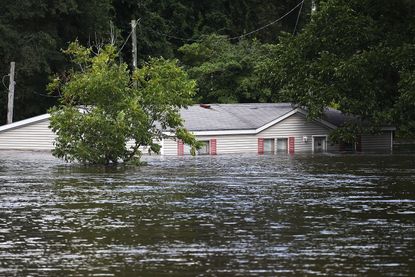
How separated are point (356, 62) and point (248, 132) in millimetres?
8351

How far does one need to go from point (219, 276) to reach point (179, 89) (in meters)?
30.3

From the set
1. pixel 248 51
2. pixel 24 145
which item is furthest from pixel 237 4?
pixel 24 145

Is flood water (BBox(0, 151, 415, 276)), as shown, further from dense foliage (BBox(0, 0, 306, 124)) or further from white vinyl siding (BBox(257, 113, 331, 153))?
dense foliage (BBox(0, 0, 306, 124))

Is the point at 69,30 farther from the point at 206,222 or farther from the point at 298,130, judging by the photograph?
the point at 206,222

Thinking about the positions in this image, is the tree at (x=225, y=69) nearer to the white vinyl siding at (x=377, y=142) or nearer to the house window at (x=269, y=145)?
the white vinyl siding at (x=377, y=142)

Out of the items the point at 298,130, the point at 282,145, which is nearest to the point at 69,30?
the point at 282,145

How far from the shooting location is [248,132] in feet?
208

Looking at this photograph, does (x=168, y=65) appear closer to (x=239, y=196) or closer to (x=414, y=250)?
(x=239, y=196)

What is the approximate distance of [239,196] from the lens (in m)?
33.5

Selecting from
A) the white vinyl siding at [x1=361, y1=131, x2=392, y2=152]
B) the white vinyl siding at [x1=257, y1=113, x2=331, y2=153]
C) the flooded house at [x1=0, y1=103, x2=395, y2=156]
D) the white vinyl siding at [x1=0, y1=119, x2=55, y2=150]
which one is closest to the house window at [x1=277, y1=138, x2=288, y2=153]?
the flooded house at [x1=0, y1=103, x2=395, y2=156]

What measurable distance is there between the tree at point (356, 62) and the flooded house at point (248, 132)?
2288mm

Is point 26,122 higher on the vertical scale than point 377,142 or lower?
higher

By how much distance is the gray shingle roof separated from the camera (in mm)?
62062

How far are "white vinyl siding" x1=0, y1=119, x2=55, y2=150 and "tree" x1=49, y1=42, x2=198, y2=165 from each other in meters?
12.5
